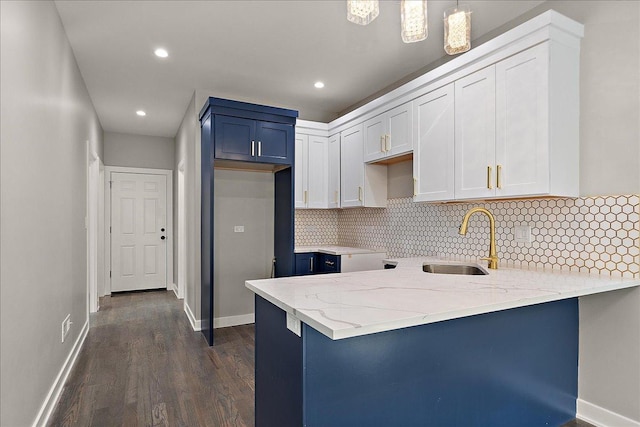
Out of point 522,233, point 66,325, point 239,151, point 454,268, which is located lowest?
point 66,325

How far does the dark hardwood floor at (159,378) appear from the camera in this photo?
7.66 feet

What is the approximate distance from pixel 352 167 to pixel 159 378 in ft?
8.95

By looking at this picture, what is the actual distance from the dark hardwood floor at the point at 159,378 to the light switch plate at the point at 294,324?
1.20 m

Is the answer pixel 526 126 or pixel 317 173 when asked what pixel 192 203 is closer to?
pixel 317 173

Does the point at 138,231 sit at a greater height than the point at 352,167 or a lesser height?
lesser

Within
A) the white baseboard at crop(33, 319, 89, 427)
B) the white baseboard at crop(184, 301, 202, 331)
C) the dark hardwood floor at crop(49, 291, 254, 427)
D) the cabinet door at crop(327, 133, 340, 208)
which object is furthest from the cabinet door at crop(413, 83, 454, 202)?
the white baseboard at crop(33, 319, 89, 427)

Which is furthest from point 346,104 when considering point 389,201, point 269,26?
point 269,26

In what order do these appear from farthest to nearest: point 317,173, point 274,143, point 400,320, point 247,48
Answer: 1. point 317,173
2. point 274,143
3. point 247,48
4. point 400,320

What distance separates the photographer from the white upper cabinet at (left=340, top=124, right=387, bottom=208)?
12.9 ft

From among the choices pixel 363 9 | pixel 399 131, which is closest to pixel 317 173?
pixel 399 131

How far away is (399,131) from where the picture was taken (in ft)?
10.9

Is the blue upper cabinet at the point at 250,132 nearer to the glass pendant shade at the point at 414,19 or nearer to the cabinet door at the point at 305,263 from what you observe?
the cabinet door at the point at 305,263

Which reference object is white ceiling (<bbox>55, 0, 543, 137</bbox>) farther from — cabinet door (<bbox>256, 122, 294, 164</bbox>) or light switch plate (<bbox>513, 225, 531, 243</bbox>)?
light switch plate (<bbox>513, 225, 531, 243</bbox>)

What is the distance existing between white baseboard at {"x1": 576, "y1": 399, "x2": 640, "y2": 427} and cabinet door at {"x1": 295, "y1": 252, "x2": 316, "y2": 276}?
8.56ft
